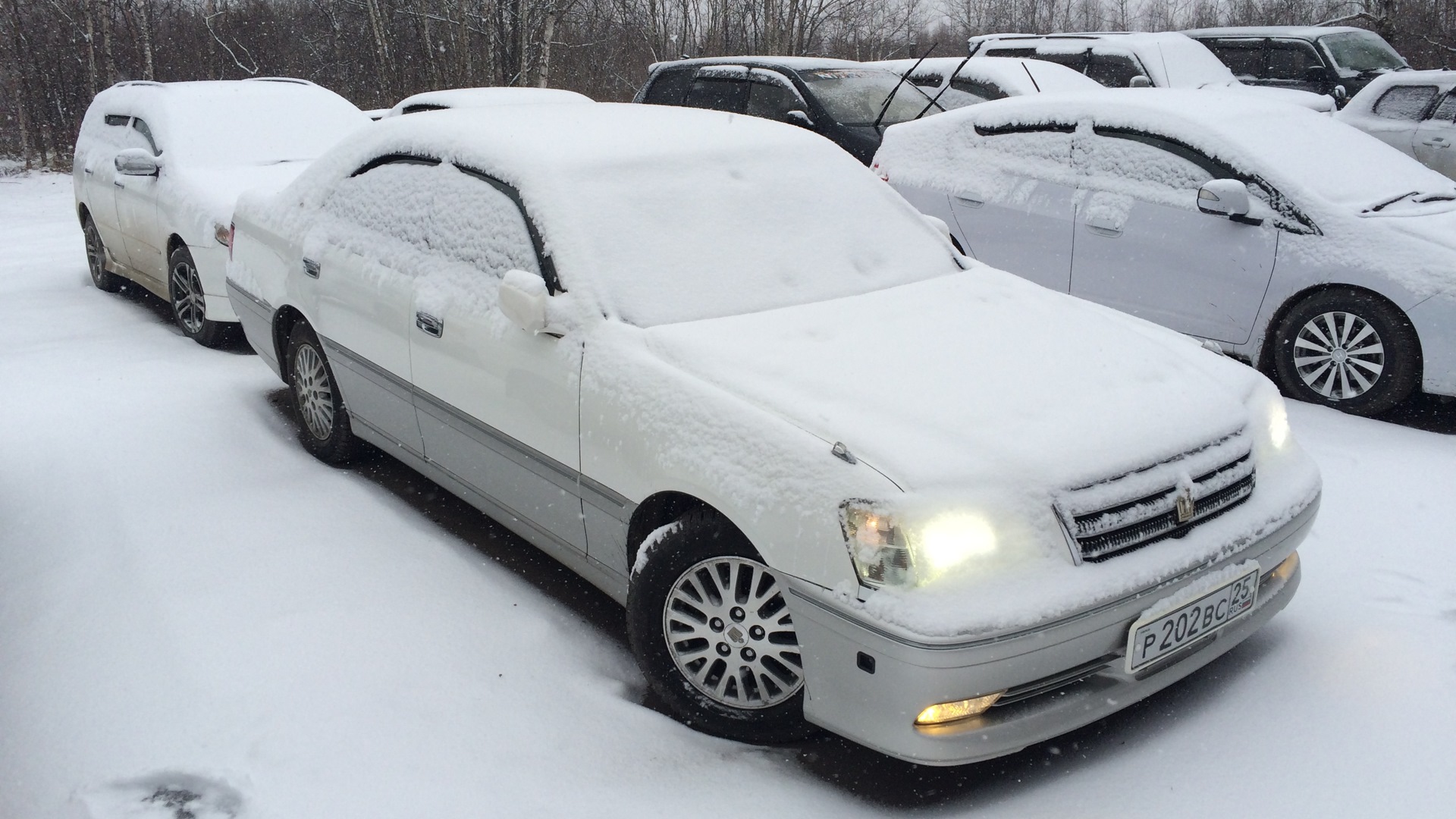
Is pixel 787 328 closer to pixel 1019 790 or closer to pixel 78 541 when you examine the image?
pixel 1019 790

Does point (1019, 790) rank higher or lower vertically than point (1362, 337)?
lower

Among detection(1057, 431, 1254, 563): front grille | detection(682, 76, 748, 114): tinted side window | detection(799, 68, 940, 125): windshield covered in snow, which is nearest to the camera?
detection(1057, 431, 1254, 563): front grille

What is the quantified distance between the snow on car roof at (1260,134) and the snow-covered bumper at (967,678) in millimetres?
3798

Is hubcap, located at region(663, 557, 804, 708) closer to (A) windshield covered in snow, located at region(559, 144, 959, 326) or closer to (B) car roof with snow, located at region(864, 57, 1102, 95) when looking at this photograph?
(A) windshield covered in snow, located at region(559, 144, 959, 326)

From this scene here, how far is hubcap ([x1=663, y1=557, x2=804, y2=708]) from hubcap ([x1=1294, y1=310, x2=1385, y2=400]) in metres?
3.97

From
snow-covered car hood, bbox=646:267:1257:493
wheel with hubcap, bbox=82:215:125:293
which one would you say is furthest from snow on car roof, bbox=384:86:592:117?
snow-covered car hood, bbox=646:267:1257:493

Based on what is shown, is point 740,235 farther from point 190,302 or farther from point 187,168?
point 187,168

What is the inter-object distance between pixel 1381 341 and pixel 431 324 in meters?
4.38

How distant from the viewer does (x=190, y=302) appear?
692 centimetres

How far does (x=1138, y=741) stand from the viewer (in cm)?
300

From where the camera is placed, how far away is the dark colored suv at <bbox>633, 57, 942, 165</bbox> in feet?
30.8

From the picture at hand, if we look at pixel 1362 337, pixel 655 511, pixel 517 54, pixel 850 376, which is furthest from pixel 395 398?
pixel 517 54

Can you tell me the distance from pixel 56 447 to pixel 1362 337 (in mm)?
5928

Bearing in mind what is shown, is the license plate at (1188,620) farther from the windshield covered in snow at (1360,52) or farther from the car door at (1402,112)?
the windshield covered in snow at (1360,52)
